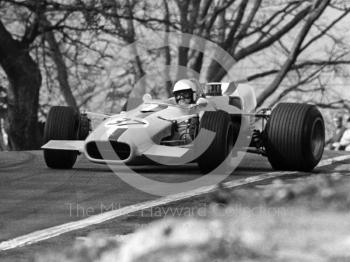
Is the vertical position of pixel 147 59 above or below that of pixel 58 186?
above

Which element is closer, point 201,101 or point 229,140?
point 229,140

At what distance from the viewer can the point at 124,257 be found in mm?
5504

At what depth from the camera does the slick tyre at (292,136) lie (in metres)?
12.4

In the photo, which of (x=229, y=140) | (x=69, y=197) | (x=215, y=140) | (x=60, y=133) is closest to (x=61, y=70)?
(x=60, y=133)

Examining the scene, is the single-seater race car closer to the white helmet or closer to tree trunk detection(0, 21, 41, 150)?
the white helmet

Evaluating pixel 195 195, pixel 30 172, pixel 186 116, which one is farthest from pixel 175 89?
pixel 195 195

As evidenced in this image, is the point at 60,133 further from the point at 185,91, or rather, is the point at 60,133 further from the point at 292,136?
the point at 292,136

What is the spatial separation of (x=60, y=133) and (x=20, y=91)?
1568 cm

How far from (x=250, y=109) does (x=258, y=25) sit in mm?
23489

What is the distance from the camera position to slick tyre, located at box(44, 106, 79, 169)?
12.7 m

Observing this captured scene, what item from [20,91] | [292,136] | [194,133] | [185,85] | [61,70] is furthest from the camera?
[61,70]

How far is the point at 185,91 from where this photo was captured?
1279cm

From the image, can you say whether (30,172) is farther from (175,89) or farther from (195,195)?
(195,195)

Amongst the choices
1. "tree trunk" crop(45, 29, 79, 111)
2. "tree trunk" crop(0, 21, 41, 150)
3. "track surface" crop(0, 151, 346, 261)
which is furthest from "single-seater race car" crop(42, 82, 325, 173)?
"tree trunk" crop(45, 29, 79, 111)
